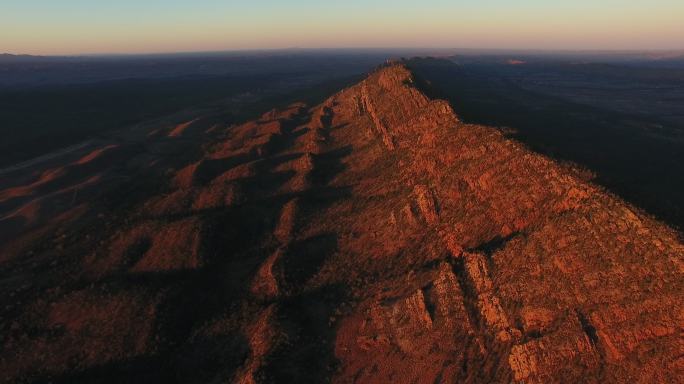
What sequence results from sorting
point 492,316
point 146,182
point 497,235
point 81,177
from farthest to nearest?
1. point 81,177
2. point 146,182
3. point 497,235
4. point 492,316

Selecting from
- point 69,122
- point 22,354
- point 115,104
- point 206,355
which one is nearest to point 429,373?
point 206,355

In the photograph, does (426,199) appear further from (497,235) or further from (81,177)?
(81,177)

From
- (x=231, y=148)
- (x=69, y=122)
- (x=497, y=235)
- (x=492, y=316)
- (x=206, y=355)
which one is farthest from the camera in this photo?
(x=69, y=122)

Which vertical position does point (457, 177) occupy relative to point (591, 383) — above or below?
above

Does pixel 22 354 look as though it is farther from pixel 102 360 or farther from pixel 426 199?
pixel 426 199

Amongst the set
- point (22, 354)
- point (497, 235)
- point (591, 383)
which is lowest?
point (22, 354)

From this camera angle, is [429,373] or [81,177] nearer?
[429,373]
